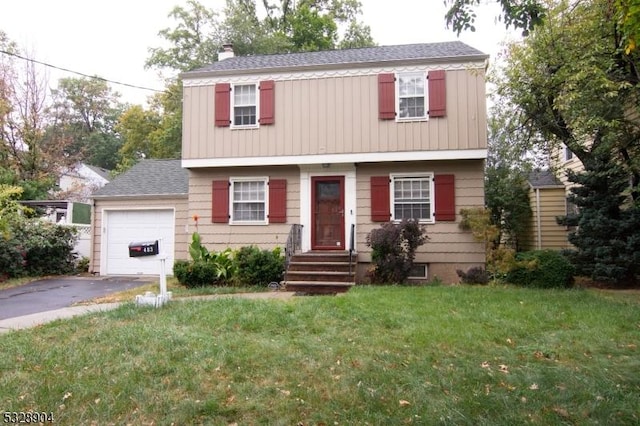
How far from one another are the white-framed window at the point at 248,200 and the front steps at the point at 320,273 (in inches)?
75.3

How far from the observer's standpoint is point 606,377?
4020mm

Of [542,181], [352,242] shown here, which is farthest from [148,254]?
[542,181]

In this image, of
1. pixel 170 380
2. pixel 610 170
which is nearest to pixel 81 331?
pixel 170 380

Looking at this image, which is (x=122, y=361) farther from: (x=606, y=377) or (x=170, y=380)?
(x=606, y=377)

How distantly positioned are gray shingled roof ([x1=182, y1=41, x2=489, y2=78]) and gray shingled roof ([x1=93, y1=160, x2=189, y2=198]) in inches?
137

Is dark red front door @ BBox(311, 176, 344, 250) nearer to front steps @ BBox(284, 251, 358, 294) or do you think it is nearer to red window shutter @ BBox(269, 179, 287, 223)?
red window shutter @ BBox(269, 179, 287, 223)

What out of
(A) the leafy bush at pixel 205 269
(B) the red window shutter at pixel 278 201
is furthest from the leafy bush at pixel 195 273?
(B) the red window shutter at pixel 278 201

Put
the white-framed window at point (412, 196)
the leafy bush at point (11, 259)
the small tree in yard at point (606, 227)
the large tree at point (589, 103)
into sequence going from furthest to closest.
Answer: the leafy bush at point (11, 259), the white-framed window at point (412, 196), the small tree in yard at point (606, 227), the large tree at point (589, 103)

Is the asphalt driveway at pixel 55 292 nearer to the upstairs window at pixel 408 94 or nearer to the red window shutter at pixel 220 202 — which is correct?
the red window shutter at pixel 220 202

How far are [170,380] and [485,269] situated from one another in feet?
27.2

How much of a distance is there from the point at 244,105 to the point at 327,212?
11.8 feet

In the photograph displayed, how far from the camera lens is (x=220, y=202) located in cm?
1139

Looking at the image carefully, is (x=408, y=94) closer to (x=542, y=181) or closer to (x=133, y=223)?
(x=133, y=223)

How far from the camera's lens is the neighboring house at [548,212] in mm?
16703
